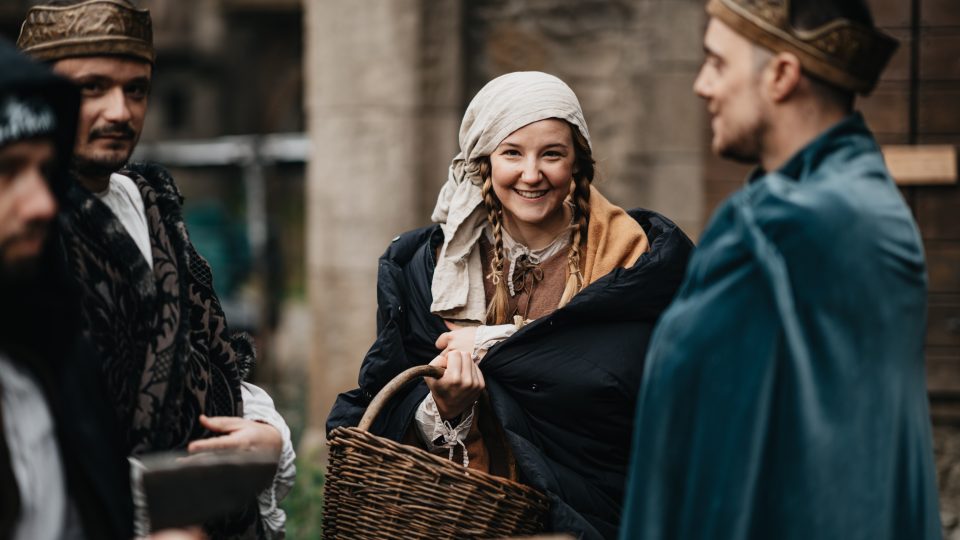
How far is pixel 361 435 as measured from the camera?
2857 mm

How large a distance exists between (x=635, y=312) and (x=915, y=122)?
3055 millimetres

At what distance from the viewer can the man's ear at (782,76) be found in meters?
2.32

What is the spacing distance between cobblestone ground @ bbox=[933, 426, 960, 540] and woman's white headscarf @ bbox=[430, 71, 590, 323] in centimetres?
316

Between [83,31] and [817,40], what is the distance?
4.71ft

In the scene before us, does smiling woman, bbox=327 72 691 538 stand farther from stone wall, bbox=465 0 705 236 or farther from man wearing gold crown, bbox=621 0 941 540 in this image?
stone wall, bbox=465 0 705 236

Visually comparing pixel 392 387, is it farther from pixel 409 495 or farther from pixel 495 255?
pixel 495 255

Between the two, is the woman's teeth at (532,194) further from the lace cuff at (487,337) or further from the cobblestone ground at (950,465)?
the cobblestone ground at (950,465)

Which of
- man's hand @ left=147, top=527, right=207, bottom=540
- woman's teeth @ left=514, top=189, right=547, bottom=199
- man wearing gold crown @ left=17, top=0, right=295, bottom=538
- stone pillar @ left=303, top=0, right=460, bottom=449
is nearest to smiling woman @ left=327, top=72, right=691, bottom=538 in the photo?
woman's teeth @ left=514, top=189, right=547, bottom=199

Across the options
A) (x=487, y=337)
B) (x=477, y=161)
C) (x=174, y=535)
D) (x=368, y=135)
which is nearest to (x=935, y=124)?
(x=368, y=135)

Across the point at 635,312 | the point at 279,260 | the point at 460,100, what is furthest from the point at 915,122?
the point at 279,260

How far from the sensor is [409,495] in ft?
9.37

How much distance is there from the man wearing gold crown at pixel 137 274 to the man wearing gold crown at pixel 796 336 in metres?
0.90

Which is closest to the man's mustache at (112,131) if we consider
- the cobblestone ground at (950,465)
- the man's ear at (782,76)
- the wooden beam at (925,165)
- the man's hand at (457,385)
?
the man's hand at (457,385)

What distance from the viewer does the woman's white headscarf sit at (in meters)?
3.23
